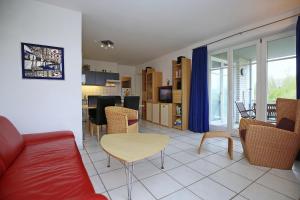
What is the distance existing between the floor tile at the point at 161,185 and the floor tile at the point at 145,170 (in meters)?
0.09

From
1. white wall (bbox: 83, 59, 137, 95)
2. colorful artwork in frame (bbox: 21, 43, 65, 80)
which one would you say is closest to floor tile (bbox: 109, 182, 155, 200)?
colorful artwork in frame (bbox: 21, 43, 65, 80)

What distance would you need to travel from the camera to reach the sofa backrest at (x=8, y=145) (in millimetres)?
1216

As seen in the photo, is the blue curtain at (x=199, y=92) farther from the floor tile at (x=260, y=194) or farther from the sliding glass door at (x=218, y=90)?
the floor tile at (x=260, y=194)

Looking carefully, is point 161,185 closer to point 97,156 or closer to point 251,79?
point 97,156

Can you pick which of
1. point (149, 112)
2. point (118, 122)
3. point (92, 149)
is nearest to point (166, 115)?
point (149, 112)

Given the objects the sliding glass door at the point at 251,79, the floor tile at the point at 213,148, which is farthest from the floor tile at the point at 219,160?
the sliding glass door at the point at 251,79

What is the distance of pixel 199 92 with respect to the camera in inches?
159

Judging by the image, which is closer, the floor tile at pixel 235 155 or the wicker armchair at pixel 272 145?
the wicker armchair at pixel 272 145

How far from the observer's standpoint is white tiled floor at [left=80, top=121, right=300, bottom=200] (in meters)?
1.53

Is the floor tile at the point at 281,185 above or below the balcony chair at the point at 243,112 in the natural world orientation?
below

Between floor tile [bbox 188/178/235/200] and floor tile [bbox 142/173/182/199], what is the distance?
0.62 ft

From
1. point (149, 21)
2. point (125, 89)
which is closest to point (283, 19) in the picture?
point (149, 21)

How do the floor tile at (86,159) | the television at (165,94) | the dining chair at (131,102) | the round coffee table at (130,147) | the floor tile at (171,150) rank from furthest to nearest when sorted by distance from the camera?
the television at (165,94)
the dining chair at (131,102)
the floor tile at (171,150)
the floor tile at (86,159)
the round coffee table at (130,147)

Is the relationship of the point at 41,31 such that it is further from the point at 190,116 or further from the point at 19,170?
the point at 190,116
